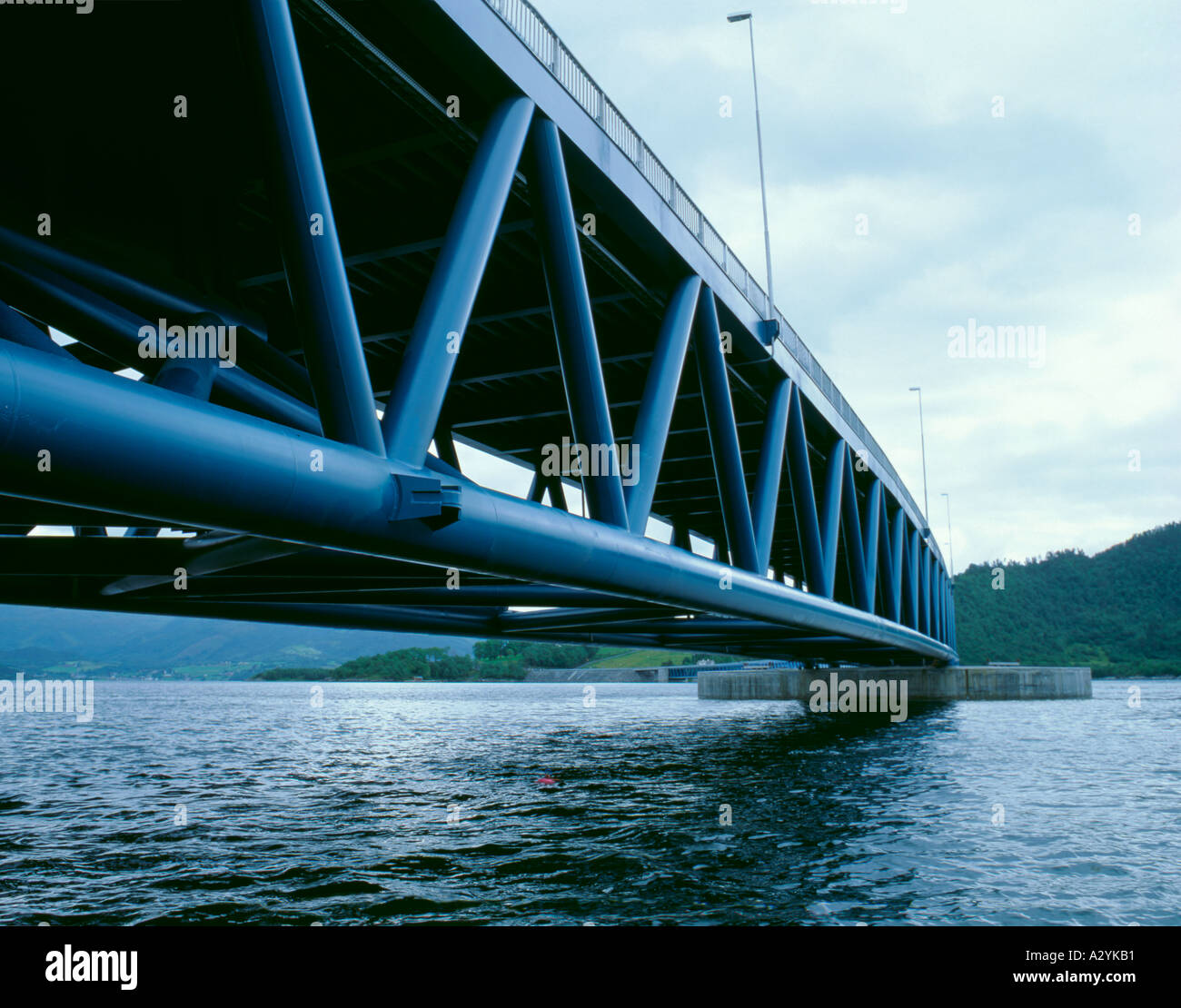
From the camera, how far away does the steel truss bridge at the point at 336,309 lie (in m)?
5.70

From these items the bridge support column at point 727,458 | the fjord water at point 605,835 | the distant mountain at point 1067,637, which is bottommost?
the distant mountain at point 1067,637

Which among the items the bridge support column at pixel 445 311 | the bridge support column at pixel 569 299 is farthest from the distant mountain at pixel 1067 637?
the bridge support column at pixel 445 311

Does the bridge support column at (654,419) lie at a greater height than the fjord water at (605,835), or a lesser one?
greater

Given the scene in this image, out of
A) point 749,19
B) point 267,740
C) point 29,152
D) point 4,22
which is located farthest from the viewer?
point 267,740

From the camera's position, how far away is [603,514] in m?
10.3

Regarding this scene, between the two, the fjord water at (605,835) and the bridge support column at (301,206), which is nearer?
the bridge support column at (301,206)

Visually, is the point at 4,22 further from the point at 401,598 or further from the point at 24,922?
the point at 401,598

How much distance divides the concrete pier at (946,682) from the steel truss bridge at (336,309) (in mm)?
51653

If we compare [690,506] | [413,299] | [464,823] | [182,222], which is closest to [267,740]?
[690,506]

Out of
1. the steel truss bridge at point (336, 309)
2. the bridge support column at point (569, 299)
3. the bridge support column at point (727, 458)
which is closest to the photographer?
the steel truss bridge at point (336, 309)

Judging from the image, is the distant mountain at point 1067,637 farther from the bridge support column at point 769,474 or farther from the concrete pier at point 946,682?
the bridge support column at point 769,474

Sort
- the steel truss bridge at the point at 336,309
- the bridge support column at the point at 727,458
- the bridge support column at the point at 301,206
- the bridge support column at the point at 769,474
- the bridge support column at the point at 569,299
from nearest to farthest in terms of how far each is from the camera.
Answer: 1. the steel truss bridge at the point at 336,309
2. the bridge support column at the point at 301,206
3. the bridge support column at the point at 569,299
4. the bridge support column at the point at 727,458
5. the bridge support column at the point at 769,474

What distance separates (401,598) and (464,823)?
4296 mm

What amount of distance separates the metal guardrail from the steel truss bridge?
0.27ft
